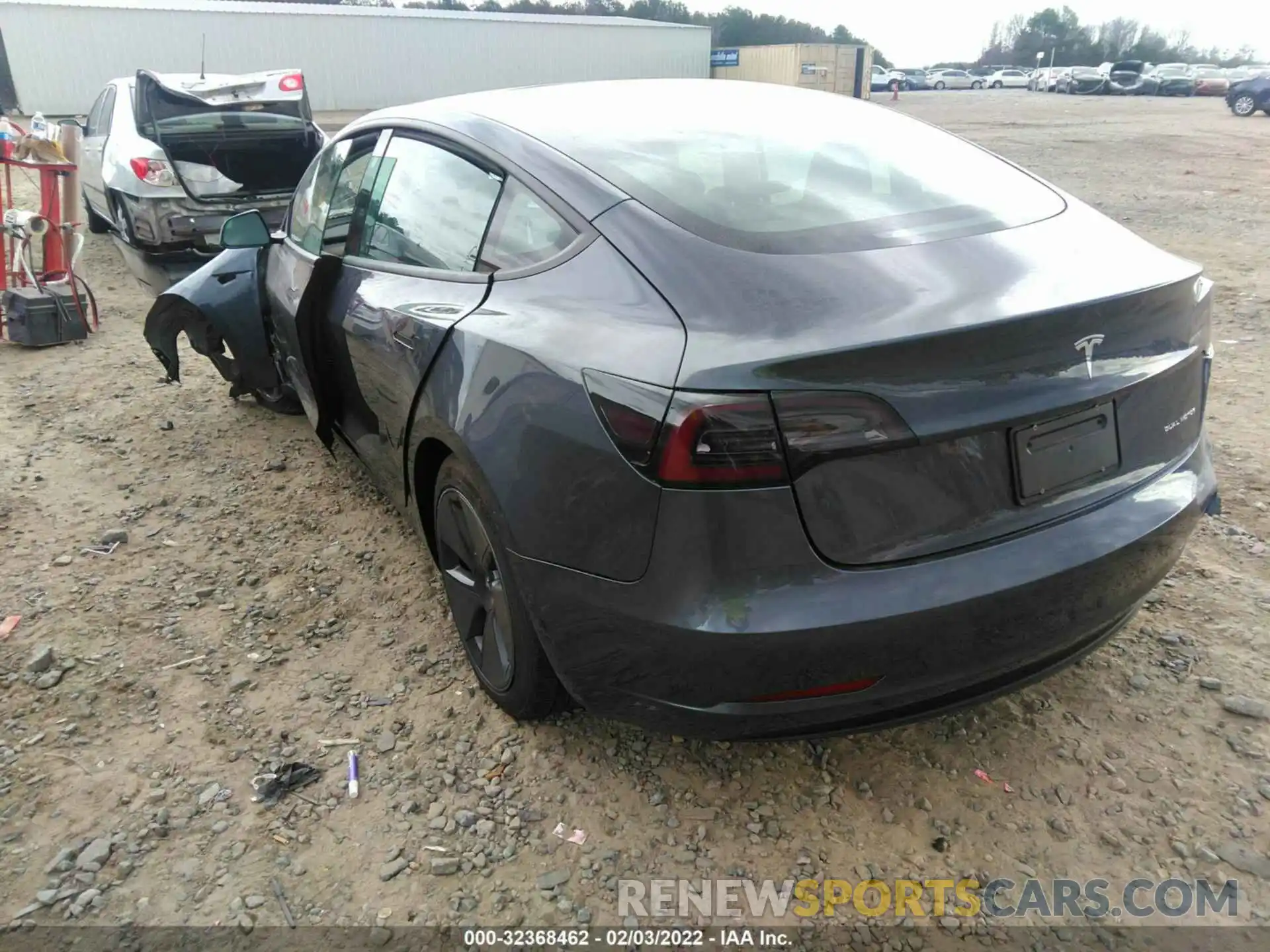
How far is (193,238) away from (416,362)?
5.62m

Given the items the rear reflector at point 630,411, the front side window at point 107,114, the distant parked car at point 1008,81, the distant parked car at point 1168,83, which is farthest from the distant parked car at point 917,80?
the rear reflector at point 630,411

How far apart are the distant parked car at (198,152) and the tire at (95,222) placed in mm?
1537

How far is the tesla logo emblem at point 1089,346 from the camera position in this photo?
187 centimetres

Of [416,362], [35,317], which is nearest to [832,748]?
[416,362]

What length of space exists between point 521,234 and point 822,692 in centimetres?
135

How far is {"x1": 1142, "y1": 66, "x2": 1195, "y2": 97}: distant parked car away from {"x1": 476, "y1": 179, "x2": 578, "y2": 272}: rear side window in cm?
5333

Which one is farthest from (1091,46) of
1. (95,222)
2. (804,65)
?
(95,222)

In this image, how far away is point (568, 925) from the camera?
202 centimetres

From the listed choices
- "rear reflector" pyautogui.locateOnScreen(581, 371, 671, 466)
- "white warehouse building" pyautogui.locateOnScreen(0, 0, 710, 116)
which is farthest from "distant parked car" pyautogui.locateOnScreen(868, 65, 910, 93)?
"rear reflector" pyautogui.locateOnScreen(581, 371, 671, 466)

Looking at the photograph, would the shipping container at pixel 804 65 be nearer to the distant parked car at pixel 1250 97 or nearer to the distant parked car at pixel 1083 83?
the distant parked car at pixel 1083 83

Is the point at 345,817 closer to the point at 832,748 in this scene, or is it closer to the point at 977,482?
the point at 832,748

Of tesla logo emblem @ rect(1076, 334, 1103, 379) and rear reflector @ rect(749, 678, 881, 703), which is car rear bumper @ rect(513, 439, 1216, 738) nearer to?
rear reflector @ rect(749, 678, 881, 703)

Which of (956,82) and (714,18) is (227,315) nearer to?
(956,82)

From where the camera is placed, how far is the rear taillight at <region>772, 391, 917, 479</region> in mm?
1708
